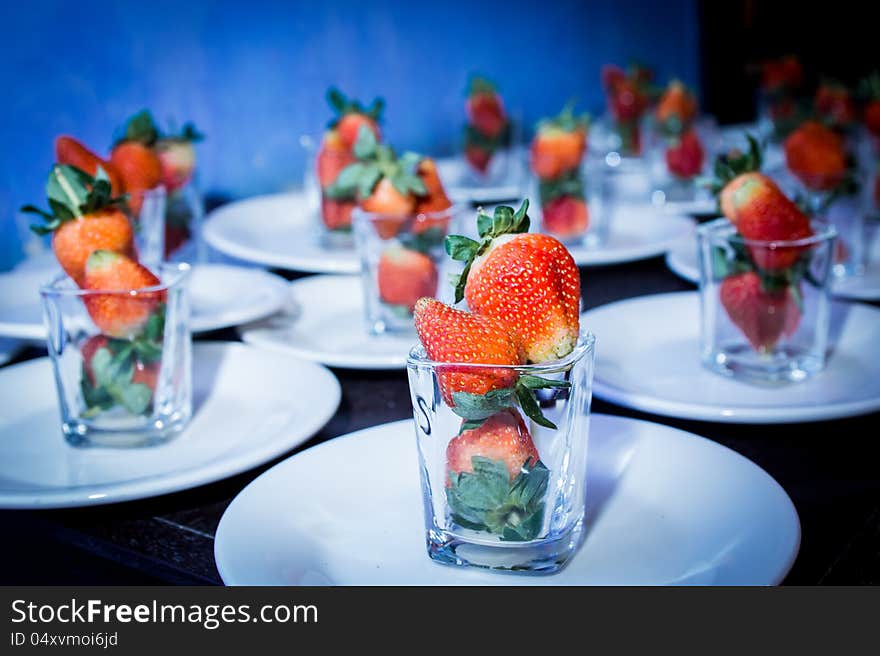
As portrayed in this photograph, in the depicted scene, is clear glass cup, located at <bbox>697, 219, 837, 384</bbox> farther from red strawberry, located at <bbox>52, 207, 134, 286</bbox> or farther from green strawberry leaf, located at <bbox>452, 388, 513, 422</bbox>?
red strawberry, located at <bbox>52, 207, 134, 286</bbox>

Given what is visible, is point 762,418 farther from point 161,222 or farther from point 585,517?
point 161,222

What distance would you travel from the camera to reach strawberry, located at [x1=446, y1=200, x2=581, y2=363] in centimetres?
64

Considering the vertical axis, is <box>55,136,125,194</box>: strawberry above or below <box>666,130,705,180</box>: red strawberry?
above

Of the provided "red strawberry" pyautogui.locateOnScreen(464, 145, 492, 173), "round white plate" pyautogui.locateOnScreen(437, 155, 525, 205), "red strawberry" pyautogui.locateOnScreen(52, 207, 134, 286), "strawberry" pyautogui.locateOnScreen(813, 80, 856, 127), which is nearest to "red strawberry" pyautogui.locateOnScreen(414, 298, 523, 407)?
"red strawberry" pyautogui.locateOnScreen(52, 207, 134, 286)

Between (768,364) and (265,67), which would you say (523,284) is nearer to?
(768,364)

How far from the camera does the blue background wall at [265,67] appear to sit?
60.6 inches

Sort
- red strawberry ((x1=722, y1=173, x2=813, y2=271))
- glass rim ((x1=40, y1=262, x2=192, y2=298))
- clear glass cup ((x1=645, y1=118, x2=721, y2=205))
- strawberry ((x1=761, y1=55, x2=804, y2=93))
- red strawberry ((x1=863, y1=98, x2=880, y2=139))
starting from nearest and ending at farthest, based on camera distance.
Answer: glass rim ((x1=40, y1=262, x2=192, y2=298)) → red strawberry ((x1=722, y1=173, x2=813, y2=271)) → red strawberry ((x1=863, y1=98, x2=880, y2=139)) → clear glass cup ((x1=645, y1=118, x2=721, y2=205)) → strawberry ((x1=761, y1=55, x2=804, y2=93))

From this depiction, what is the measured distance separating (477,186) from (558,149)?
396mm

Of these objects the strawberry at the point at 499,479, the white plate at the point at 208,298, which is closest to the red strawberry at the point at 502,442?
the strawberry at the point at 499,479

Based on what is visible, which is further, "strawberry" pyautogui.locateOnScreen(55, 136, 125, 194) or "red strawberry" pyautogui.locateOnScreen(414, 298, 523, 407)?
"strawberry" pyautogui.locateOnScreen(55, 136, 125, 194)

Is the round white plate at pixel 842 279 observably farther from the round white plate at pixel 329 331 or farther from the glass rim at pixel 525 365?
the glass rim at pixel 525 365

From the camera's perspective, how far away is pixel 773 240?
959 mm

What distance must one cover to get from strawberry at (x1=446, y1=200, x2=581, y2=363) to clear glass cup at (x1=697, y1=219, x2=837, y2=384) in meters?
0.36
